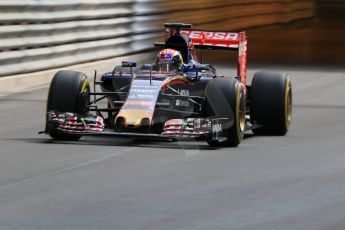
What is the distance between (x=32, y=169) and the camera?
1064cm

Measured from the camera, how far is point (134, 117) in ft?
40.0

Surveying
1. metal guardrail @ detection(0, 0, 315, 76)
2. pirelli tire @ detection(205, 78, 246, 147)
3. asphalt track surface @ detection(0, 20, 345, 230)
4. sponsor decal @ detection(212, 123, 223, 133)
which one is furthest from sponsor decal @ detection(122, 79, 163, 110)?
metal guardrail @ detection(0, 0, 315, 76)

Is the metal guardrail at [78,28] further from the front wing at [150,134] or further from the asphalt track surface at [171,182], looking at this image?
the front wing at [150,134]

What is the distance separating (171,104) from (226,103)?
635 millimetres

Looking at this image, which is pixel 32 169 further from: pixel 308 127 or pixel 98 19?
pixel 98 19

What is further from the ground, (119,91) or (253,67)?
(119,91)

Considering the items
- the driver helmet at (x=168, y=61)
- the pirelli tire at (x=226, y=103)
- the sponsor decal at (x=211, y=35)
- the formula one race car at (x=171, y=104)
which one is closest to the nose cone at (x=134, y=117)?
the formula one race car at (x=171, y=104)

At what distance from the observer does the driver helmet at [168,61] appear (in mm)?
13406

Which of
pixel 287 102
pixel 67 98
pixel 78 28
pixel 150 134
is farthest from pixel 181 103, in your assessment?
pixel 78 28

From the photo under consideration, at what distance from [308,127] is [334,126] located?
34cm

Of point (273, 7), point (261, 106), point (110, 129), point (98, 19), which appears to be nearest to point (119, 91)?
point (110, 129)

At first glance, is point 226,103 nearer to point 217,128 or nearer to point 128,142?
point 217,128

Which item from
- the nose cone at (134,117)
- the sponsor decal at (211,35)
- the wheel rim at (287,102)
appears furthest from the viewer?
the sponsor decal at (211,35)

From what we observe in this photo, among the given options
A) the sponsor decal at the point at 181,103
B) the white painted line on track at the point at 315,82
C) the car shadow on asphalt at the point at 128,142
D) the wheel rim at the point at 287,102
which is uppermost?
the sponsor decal at the point at 181,103
